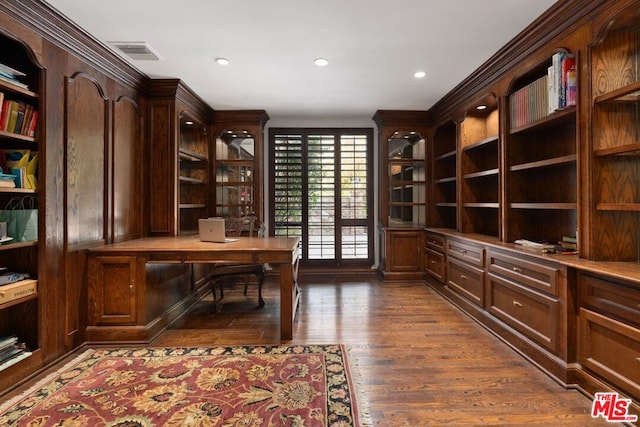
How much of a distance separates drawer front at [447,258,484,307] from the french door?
5.76 feet

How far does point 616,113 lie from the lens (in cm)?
215

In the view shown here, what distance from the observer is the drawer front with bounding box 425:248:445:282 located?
4.25 meters

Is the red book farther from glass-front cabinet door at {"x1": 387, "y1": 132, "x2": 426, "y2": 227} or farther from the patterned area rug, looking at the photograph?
glass-front cabinet door at {"x1": 387, "y1": 132, "x2": 426, "y2": 227}

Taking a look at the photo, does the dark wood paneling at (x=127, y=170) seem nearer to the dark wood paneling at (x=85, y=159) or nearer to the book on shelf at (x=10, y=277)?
the dark wood paneling at (x=85, y=159)

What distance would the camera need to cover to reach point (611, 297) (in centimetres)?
191

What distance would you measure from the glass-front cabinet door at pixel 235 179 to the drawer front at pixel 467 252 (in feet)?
9.41

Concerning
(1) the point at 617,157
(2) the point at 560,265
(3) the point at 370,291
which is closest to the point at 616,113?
(1) the point at 617,157

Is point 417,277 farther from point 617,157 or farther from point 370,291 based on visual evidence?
point 617,157

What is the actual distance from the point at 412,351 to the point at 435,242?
7.01 feet

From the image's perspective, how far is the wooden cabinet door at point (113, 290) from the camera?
2.76 meters

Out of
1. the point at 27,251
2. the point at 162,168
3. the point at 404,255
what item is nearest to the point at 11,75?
the point at 27,251

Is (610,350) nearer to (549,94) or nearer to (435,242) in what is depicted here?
(549,94)

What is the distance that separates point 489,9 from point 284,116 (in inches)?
134

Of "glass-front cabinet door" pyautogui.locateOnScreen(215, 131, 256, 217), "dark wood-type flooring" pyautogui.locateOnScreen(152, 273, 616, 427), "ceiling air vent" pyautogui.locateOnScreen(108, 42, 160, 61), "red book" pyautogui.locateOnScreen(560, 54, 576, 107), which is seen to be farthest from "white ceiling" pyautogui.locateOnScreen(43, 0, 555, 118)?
"dark wood-type flooring" pyautogui.locateOnScreen(152, 273, 616, 427)
